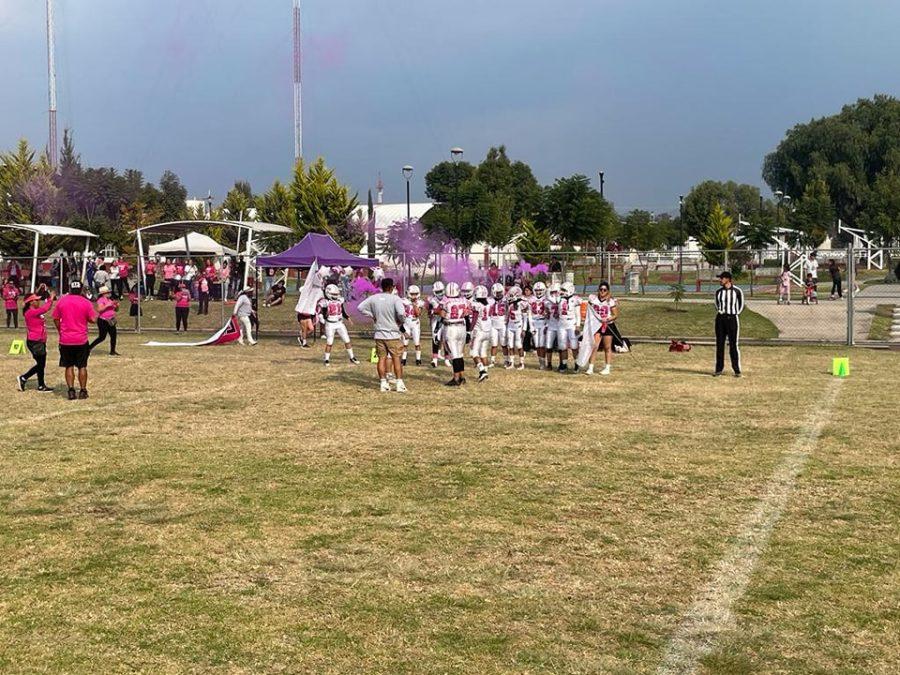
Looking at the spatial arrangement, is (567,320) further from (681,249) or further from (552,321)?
(681,249)

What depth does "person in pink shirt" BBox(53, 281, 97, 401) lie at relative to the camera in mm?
14070

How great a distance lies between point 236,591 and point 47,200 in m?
55.5

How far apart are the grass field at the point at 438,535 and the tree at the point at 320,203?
134 ft

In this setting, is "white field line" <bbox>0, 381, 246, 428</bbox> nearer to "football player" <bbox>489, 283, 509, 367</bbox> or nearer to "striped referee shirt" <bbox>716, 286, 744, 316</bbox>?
"football player" <bbox>489, 283, 509, 367</bbox>

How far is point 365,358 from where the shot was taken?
2125 centimetres

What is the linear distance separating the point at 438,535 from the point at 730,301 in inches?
464

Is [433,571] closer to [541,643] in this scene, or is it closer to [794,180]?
[541,643]

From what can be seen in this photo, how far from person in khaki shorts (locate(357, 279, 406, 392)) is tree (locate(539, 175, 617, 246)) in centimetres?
3497

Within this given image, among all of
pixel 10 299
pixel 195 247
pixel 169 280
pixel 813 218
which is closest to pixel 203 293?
pixel 169 280

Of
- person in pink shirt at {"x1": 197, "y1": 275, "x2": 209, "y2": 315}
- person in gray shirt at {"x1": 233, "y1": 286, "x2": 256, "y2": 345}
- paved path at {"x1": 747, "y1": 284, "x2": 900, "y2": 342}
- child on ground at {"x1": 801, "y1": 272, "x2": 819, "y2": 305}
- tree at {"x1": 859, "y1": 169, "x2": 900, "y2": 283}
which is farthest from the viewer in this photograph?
tree at {"x1": 859, "y1": 169, "x2": 900, "y2": 283}

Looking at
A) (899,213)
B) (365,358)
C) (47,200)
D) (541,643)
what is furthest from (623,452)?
(899,213)

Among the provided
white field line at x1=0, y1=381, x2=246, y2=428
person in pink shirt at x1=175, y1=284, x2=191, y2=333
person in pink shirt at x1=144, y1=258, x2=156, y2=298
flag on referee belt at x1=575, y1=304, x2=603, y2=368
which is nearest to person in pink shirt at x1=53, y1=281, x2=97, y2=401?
white field line at x1=0, y1=381, x2=246, y2=428

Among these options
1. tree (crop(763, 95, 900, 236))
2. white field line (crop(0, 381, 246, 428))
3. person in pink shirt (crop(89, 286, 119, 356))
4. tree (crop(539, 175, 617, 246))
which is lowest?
white field line (crop(0, 381, 246, 428))

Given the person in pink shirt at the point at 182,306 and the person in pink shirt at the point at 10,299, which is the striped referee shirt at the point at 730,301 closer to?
the person in pink shirt at the point at 182,306
